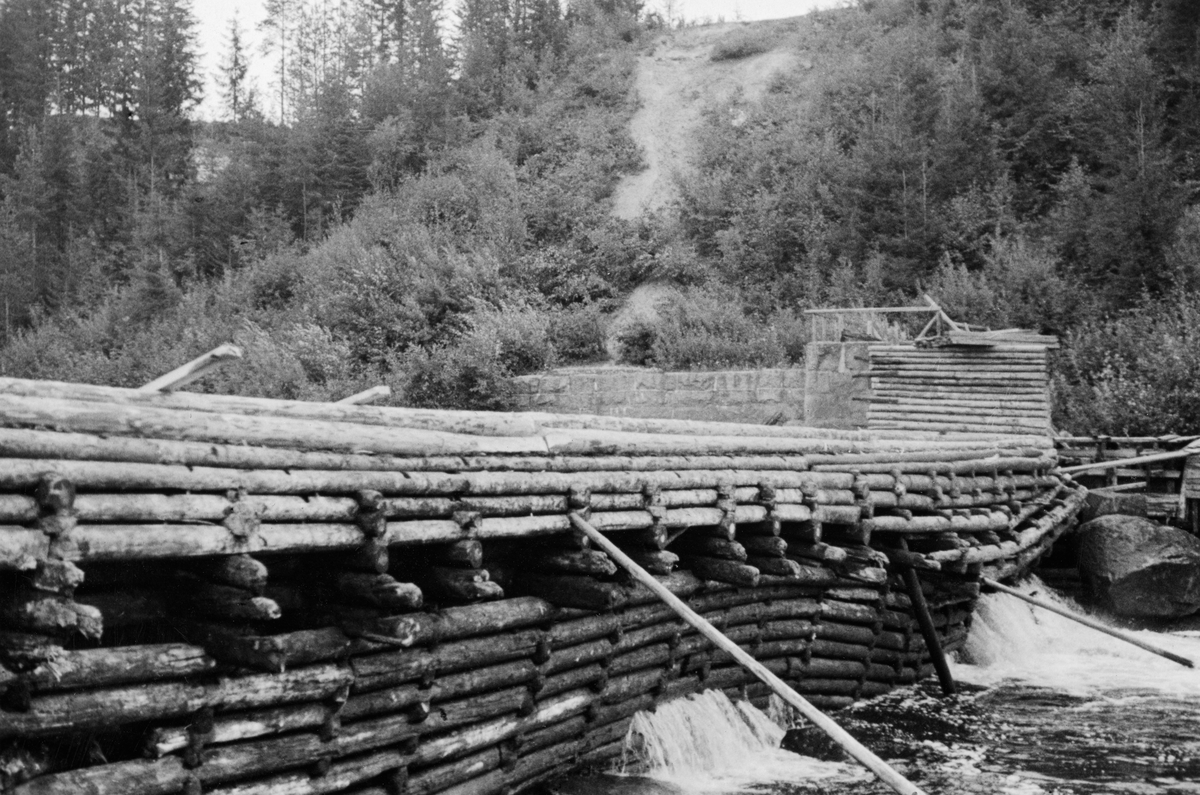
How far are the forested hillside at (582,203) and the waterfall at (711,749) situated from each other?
10960mm

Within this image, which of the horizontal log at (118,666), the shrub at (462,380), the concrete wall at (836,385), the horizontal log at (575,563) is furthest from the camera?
the shrub at (462,380)

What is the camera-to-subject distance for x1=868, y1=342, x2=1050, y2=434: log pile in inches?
597

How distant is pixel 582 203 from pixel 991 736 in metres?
20.1

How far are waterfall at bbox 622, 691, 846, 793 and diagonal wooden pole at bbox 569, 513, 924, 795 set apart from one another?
1.82m

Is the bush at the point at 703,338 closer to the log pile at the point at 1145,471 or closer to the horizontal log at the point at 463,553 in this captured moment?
the log pile at the point at 1145,471

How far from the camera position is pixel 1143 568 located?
12922 mm

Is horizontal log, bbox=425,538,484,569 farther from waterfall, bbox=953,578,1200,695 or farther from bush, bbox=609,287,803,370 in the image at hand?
bush, bbox=609,287,803,370

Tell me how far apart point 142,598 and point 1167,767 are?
7.13 metres

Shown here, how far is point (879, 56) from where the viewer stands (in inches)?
1192

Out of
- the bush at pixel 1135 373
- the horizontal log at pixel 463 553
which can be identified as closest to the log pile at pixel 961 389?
the bush at pixel 1135 373

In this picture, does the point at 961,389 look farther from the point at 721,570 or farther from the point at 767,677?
the point at 767,677

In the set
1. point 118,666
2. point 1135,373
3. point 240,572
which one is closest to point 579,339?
point 1135,373

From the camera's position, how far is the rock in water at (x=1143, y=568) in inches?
505

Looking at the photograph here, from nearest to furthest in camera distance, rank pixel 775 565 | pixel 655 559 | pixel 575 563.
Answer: pixel 575 563
pixel 655 559
pixel 775 565
